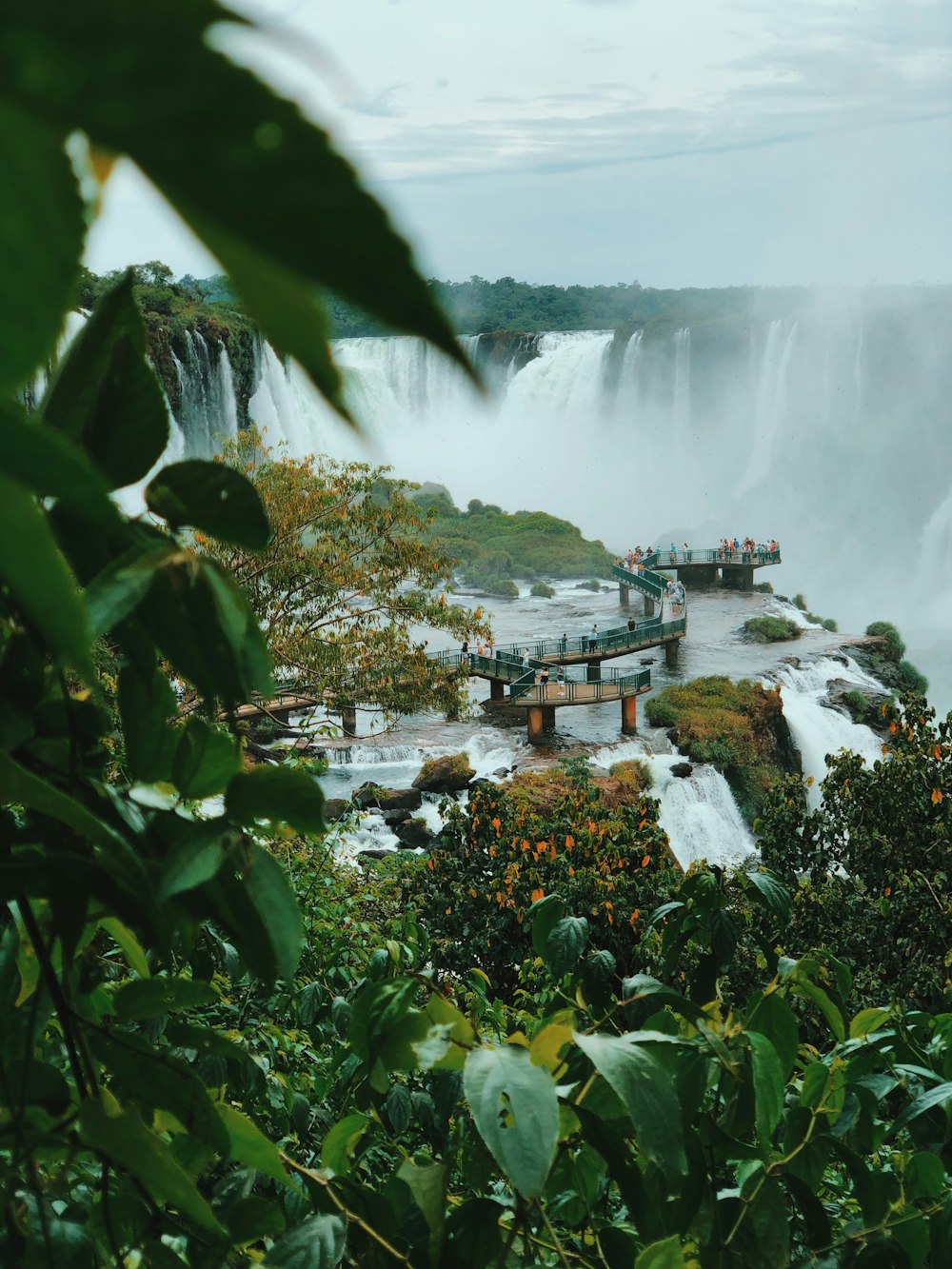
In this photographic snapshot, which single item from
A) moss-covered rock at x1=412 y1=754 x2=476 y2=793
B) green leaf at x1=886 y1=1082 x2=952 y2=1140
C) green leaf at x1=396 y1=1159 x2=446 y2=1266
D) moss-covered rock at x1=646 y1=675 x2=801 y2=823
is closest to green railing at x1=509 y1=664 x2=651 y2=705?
moss-covered rock at x1=646 y1=675 x2=801 y2=823

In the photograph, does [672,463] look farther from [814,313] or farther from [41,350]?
[41,350]

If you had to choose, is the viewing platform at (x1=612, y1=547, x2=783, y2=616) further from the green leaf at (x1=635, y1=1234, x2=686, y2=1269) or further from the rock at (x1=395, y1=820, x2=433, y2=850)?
the green leaf at (x1=635, y1=1234, x2=686, y2=1269)

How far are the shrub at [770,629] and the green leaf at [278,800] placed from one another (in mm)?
10691

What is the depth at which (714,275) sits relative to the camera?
60.0ft

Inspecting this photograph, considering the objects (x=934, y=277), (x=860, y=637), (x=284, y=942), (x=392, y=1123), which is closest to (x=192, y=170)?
(x=284, y=942)

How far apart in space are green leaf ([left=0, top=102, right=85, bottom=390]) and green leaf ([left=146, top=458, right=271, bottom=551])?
0.10 meters

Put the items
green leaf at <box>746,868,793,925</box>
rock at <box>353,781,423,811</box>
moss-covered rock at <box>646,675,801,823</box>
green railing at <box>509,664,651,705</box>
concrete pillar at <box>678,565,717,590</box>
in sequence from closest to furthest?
green leaf at <box>746,868,793,925</box>
rock at <box>353,781,423,811</box>
moss-covered rock at <box>646,675,801,823</box>
green railing at <box>509,664,651,705</box>
concrete pillar at <box>678,565,717,590</box>

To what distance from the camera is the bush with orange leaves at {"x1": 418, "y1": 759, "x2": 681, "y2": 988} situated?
3.22 meters

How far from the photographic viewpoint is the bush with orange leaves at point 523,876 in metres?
3.22

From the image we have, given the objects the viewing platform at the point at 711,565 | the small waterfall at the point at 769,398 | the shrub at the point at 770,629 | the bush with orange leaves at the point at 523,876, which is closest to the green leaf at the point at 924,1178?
the bush with orange leaves at the point at 523,876

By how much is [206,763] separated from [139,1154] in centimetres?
7

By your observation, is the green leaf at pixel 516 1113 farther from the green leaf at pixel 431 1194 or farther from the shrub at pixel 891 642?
the shrub at pixel 891 642

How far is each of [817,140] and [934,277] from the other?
256cm

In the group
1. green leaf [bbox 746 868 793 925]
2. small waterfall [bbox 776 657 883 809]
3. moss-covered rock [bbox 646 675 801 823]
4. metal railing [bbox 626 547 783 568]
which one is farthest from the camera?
metal railing [bbox 626 547 783 568]
